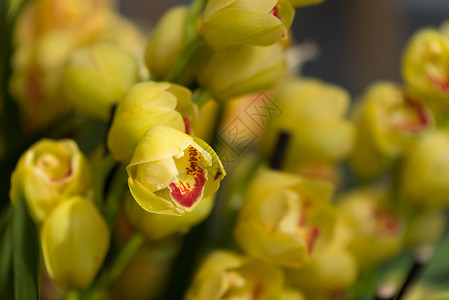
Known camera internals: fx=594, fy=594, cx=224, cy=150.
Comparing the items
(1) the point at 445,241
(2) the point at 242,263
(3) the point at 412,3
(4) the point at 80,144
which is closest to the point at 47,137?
(4) the point at 80,144

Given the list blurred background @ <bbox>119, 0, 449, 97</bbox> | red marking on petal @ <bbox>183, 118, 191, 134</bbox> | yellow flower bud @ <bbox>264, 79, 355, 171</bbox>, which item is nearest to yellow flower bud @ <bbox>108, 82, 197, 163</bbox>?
red marking on petal @ <bbox>183, 118, 191, 134</bbox>

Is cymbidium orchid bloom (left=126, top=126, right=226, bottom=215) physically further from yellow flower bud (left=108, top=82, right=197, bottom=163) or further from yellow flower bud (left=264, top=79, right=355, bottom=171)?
yellow flower bud (left=264, top=79, right=355, bottom=171)

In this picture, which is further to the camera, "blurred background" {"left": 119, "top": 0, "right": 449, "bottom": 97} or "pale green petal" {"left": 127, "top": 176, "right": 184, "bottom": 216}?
"blurred background" {"left": 119, "top": 0, "right": 449, "bottom": 97}

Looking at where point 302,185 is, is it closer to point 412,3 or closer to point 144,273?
point 144,273

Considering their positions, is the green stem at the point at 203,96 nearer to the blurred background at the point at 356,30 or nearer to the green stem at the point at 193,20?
the green stem at the point at 193,20

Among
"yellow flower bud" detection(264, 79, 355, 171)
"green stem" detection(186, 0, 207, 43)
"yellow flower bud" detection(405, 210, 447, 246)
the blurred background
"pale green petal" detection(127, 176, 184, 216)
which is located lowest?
the blurred background

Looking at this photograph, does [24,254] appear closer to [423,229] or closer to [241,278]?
[241,278]
